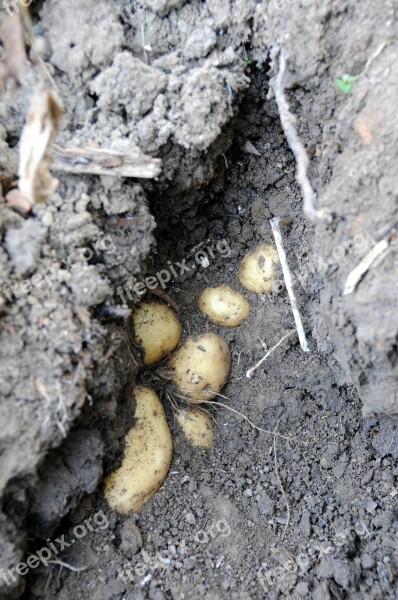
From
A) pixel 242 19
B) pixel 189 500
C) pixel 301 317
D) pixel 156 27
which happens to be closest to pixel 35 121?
pixel 156 27

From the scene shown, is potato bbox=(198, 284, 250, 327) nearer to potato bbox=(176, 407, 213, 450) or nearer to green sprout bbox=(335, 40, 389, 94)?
potato bbox=(176, 407, 213, 450)

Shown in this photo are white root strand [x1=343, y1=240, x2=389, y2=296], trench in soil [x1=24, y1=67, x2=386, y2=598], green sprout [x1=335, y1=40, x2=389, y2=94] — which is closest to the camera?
white root strand [x1=343, y1=240, x2=389, y2=296]

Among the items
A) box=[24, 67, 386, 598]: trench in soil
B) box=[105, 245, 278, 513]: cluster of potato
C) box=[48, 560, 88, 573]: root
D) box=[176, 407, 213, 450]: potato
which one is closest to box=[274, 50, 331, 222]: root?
box=[24, 67, 386, 598]: trench in soil

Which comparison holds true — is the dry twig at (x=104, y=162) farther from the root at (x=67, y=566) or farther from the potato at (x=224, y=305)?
the root at (x=67, y=566)

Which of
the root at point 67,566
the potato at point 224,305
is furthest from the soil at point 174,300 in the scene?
the potato at point 224,305

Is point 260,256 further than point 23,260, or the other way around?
point 260,256

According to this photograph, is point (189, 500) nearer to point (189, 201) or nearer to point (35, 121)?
point (189, 201)
